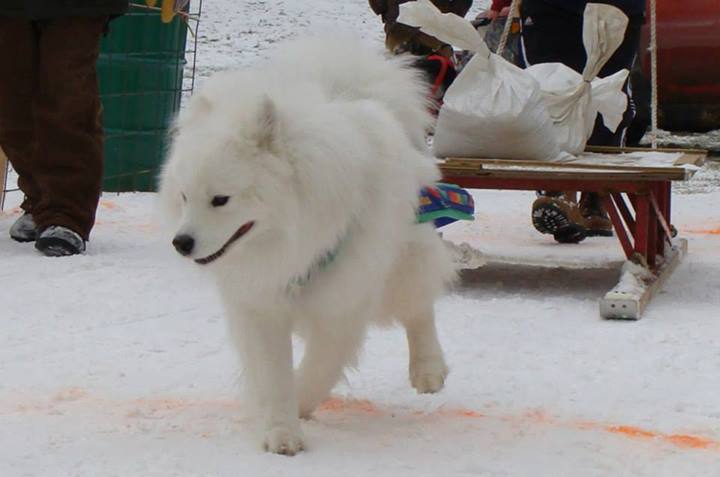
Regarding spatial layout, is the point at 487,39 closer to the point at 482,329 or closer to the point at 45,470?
the point at 482,329

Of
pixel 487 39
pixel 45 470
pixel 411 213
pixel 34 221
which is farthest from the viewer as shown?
pixel 487 39

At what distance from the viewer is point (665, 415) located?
3361 mm

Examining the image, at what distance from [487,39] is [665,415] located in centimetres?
562

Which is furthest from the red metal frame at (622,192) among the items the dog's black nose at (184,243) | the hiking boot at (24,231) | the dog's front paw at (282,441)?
the dog's black nose at (184,243)

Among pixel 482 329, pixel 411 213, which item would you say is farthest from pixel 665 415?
pixel 482 329

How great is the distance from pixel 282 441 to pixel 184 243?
52 cm

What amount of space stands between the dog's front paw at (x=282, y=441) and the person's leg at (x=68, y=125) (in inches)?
107

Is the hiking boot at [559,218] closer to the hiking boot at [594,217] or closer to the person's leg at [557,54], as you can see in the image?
the person's leg at [557,54]

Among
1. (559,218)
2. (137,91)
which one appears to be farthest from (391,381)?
(137,91)

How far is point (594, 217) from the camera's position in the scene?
21.4 feet

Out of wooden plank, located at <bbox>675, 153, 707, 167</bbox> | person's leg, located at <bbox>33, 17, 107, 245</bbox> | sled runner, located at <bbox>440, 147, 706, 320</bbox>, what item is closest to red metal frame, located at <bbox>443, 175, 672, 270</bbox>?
sled runner, located at <bbox>440, 147, 706, 320</bbox>

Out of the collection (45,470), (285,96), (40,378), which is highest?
(285,96)

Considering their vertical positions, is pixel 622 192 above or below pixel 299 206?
below

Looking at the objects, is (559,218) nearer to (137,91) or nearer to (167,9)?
(167,9)
